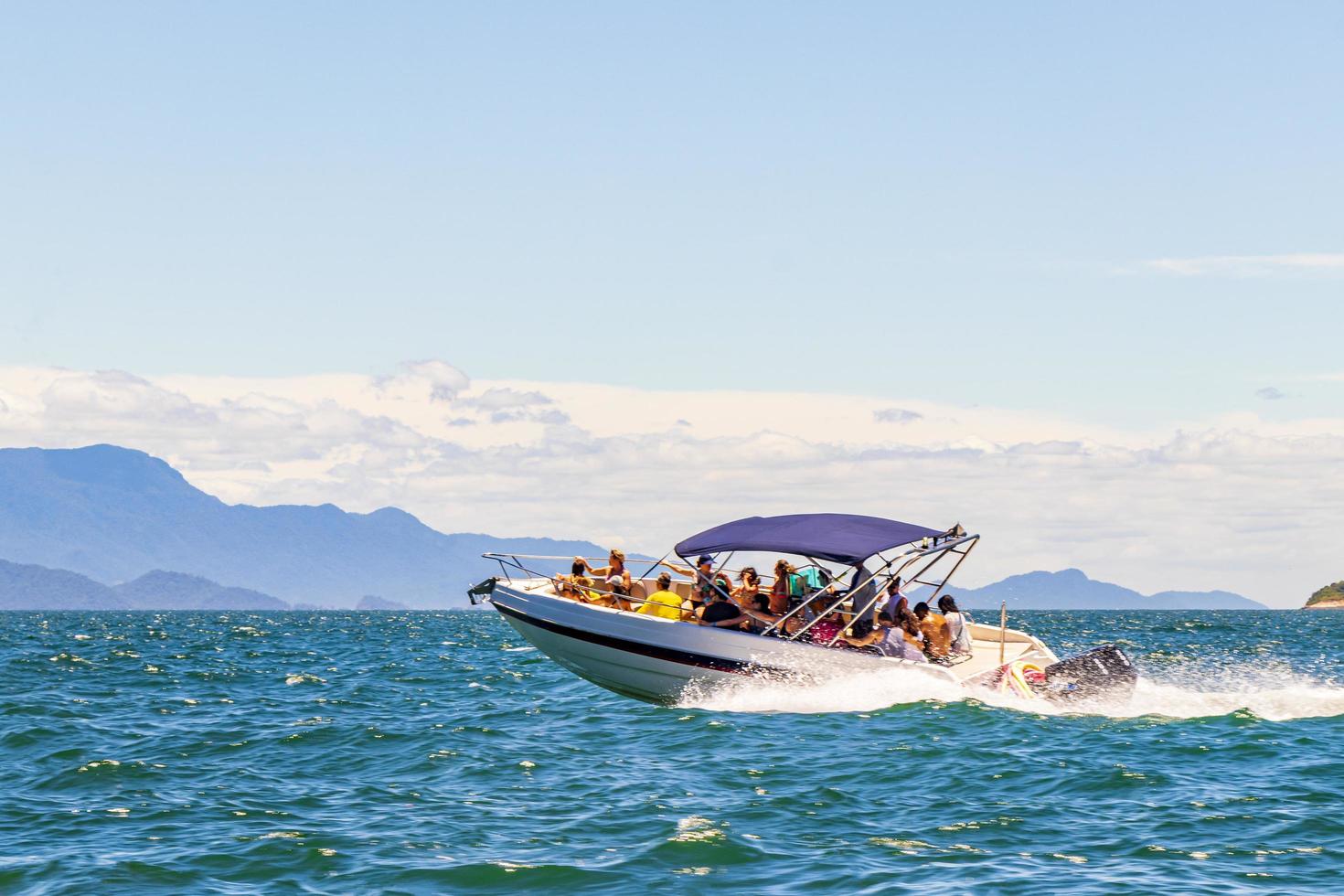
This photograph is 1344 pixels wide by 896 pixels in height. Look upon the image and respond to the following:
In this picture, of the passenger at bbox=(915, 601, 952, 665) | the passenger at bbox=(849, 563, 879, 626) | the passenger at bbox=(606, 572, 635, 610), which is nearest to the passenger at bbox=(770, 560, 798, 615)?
the passenger at bbox=(849, 563, 879, 626)

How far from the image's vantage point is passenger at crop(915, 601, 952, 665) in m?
22.1

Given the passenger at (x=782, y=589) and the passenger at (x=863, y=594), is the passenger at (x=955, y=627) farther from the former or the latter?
the passenger at (x=782, y=589)

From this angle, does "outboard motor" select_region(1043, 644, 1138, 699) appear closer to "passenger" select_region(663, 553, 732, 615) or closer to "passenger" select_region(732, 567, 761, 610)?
"passenger" select_region(732, 567, 761, 610)

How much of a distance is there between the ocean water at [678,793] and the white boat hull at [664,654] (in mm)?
378

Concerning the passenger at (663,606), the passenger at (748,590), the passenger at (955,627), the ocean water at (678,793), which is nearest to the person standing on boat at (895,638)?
the ocean water at (678,793)

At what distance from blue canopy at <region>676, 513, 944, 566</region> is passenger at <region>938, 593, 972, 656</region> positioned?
1.38 m

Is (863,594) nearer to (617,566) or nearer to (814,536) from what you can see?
(814,536)

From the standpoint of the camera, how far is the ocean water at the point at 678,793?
11.9 meters

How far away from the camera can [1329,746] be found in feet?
60.2

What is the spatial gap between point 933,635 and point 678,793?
8.05 metres

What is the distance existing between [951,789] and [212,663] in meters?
27.9

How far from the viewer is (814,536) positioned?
73.5ft

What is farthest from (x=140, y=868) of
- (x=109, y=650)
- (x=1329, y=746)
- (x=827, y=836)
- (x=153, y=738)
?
(x=109, y=650)

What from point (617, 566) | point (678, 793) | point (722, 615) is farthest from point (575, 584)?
point (678, 793)
